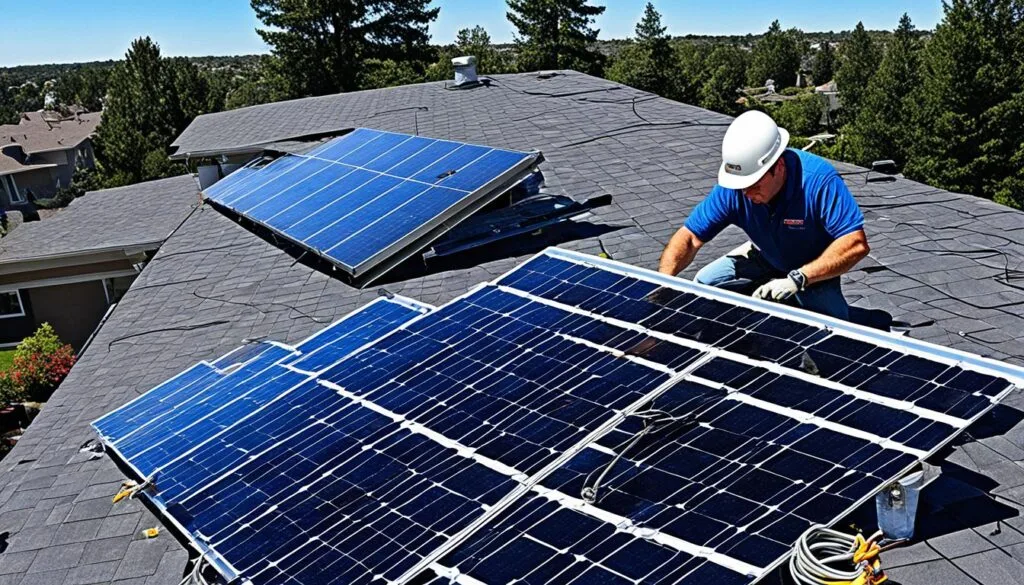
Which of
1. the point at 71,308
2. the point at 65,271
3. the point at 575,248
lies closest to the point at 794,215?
the point at 575,248

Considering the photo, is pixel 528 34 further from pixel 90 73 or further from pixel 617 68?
pixel 90 73

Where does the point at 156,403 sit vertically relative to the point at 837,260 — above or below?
below

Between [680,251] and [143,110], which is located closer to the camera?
[680,251]

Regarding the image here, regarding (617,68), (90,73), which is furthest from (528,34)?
(90,73)

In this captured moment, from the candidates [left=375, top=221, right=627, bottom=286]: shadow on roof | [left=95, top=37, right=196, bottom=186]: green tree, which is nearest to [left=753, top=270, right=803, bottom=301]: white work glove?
[left=375, top=221, right=627, bottom=286]: shadow on roof

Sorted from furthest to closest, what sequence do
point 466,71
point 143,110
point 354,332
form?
point 143,110 → point 466,71 → point 354,332

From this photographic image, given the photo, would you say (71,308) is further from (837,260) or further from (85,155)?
(85,155)

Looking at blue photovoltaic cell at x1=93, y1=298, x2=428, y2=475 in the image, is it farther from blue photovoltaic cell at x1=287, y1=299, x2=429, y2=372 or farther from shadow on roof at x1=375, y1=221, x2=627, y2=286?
shadow on roof at x1=375, y1=221, x2=627, y2=286

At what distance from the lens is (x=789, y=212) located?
683cm

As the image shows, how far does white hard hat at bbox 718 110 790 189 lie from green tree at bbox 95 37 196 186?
2091 inches

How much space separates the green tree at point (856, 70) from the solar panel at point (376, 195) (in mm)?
78633

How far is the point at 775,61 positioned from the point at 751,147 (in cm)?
14576

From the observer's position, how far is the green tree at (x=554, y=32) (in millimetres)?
69500

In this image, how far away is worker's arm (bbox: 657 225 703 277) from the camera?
24.8 feet
